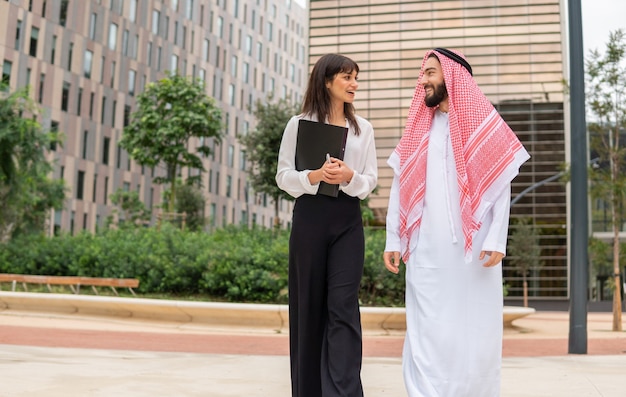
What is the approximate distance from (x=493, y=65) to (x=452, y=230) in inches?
1449

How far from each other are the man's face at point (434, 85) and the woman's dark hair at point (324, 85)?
0.40 m

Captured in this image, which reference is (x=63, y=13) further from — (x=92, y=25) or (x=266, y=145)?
(x=266, y=145)

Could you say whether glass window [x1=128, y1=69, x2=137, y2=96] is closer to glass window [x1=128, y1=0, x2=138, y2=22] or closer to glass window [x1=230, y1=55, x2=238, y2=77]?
glass window [x1=128, y1=0, x2=138, y2=22]

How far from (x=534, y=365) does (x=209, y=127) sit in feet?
63.5

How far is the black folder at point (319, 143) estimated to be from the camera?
3.76 meters

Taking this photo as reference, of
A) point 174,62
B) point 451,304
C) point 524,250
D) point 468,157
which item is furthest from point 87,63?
point 451,304

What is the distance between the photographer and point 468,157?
373 cm

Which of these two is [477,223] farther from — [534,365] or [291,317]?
[534,365]

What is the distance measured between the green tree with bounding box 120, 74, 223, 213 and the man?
67.8 feet

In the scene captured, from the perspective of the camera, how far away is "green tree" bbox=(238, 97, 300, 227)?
25.8 metres

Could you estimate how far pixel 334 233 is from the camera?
3.70 meters

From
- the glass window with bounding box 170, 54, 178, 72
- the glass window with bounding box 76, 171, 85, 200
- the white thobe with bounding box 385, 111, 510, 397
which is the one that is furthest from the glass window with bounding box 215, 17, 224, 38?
the white thobe with bounding box 385, 111, 510, 397

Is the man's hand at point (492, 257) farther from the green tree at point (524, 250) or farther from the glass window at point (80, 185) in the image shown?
the glass window at point (80, 185)

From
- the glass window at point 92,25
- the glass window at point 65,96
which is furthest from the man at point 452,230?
the glass window at point 92,25
